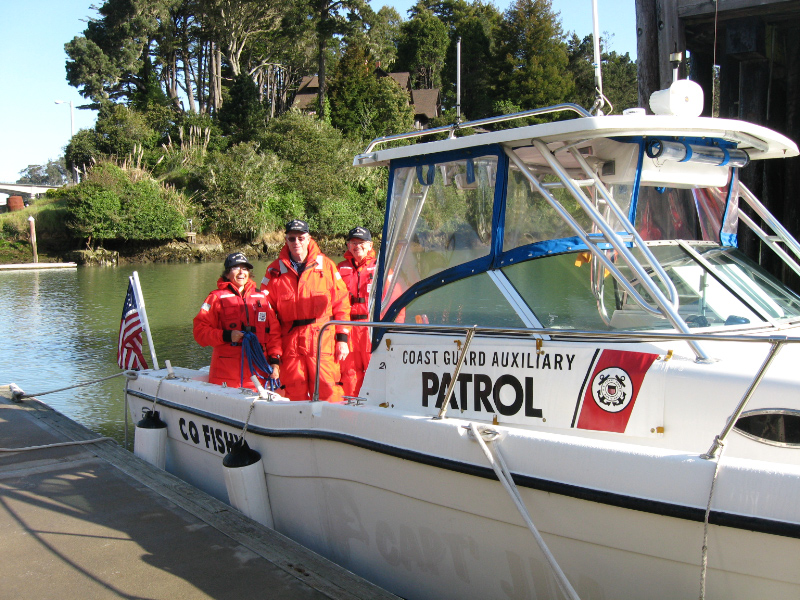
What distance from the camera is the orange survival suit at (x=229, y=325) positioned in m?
5.52

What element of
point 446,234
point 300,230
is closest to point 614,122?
point 446,234

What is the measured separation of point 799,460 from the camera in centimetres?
273

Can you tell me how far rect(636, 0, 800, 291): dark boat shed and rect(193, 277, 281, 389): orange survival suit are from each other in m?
4.26

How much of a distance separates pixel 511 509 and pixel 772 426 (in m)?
1.09

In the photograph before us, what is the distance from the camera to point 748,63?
718 cm

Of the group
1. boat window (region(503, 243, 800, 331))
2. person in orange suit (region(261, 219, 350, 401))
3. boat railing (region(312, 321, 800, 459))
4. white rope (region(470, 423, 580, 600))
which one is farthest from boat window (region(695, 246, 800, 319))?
person in orange suit (region(261, 219, 350, 401))

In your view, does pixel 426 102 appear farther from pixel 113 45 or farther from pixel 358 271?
→ pixel 358 271

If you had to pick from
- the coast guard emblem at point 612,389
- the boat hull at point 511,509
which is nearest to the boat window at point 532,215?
the coast guard emblem at point 612,389

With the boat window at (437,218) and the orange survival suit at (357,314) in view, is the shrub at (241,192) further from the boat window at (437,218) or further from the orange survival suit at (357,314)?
the boat window at (437,218)

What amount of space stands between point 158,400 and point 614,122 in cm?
416

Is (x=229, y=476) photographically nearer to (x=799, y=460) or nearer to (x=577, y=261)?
(x=577, y=261)

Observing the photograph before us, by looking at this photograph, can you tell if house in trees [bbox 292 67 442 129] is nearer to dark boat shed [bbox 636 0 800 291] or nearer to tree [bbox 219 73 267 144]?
tree [bbox 219 73 267 144]

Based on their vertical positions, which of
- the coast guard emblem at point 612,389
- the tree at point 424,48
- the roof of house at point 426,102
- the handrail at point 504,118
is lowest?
the coast guard emblem at point 612,389

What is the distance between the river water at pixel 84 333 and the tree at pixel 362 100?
2037cm
